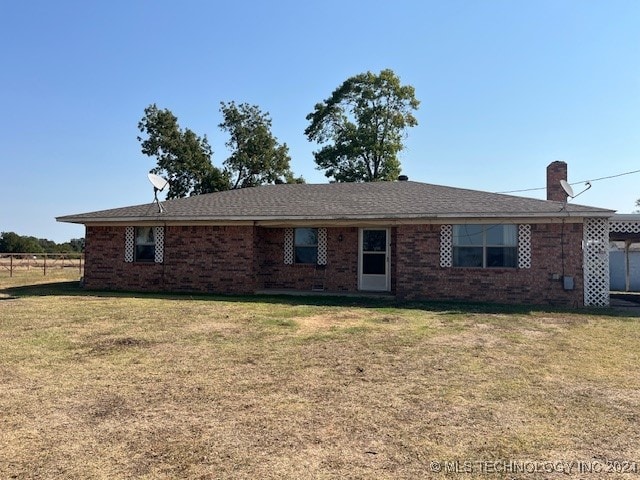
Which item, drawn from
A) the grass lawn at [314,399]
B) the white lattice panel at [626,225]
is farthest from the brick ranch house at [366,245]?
the grass lawn at [314,399]

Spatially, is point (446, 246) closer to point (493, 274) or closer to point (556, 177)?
point (493, 274)

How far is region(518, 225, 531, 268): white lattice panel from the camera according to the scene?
12359mm

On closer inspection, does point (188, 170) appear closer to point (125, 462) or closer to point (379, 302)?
point (379, 302)

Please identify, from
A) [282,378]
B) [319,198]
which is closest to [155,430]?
[282,378]

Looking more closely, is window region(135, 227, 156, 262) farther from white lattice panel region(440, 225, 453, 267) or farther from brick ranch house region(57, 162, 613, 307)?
white lattice panel region(440, 225, 453, 267)

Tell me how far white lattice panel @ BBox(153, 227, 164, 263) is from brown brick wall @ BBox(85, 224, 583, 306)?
16 cm

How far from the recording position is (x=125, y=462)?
328 centimetres

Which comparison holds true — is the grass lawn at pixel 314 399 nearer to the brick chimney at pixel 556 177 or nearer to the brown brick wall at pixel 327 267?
the brown brick wall at pixel 327 267

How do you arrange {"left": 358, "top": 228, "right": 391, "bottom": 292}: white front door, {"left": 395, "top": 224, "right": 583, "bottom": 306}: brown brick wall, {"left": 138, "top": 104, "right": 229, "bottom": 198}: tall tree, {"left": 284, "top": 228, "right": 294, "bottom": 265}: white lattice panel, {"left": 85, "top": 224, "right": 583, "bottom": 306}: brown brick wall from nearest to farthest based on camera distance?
{"left": 395, "top": 224, "right": 583, "bottom": 306}: brown brick wall, {"left": 85, "top": 224, "right": 583, "bottom": 306}: brown brick wall, {"left": 358, "top": 228, "right": 391, "bottom": 292}: white front door, {"left": 284, "top": 228, "right": 294, "bottom": 265}: white lattice panel, {"left": 138, "top": 104, "right": 229, "bottom": 198}: tall tree

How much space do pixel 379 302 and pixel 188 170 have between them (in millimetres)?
28257

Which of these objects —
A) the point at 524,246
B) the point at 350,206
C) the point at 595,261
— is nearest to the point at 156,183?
the point at 350,206

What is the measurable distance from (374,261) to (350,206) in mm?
1906

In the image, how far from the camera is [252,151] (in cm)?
3828

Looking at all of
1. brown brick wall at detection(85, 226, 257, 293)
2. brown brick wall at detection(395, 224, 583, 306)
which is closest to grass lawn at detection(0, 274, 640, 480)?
brown brick wall at detection(395, 224, 583, 306)
